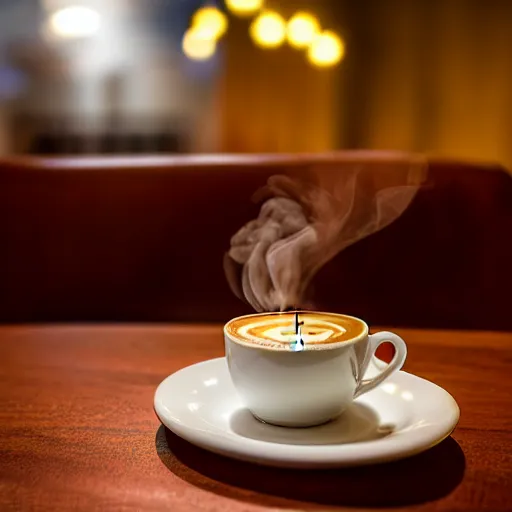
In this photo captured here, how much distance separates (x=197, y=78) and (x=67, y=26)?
1.18 metres

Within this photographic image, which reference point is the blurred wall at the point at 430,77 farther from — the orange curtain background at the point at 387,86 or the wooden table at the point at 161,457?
A: the wooden table at the point at 161,457

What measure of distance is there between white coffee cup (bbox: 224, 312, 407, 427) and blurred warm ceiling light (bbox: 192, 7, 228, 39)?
3.93 meters

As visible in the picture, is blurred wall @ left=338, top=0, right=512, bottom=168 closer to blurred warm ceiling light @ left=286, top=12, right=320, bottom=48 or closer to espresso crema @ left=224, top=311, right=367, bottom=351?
blurred warm ceiling light @ left=286, top=12, right=320, bottom=48

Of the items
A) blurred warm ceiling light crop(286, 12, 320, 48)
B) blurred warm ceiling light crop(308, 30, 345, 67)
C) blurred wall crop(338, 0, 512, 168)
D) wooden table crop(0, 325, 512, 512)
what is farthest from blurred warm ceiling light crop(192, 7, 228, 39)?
wooden table crop(0, 325, 512, 512)

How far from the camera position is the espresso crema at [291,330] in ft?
2.05

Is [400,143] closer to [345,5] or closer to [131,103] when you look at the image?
[345,5]

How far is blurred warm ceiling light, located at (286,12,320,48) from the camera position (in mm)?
4817

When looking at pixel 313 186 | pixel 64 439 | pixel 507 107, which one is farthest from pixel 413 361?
pixel 507 107

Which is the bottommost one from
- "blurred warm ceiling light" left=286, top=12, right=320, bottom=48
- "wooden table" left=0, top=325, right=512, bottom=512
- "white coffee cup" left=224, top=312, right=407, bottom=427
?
"wooden table" left=0, top=325, right=512, bottom=512

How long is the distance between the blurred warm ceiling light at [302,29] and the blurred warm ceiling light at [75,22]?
173 centimetres

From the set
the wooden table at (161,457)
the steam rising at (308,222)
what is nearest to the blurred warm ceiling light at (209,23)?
A: the steam rising at (308,222)

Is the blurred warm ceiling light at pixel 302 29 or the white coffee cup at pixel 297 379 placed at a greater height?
the blurred warm ceiling light at pixel 302 29

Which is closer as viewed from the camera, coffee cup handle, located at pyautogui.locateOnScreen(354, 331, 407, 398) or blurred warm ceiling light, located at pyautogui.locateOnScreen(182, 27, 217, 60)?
coffee cup handle, located at pyautogui.locateOnScreen(354, 331, 407, 398)

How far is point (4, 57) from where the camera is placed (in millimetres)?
5609
